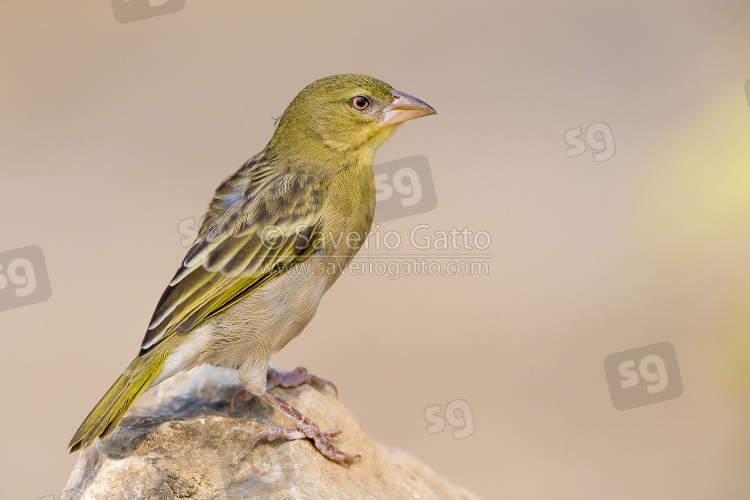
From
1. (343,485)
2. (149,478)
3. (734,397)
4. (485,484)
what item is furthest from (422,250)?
(149,478)

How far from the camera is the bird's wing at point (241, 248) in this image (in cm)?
438

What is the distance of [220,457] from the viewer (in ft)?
14.2

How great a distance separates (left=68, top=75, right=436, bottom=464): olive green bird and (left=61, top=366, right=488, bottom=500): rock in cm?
12

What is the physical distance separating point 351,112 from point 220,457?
203 centimetres

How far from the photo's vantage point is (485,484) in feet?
23.2

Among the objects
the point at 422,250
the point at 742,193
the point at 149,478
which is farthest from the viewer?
the point at 742,193

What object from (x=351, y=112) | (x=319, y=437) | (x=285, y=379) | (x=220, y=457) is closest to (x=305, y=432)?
(x=319, y=437)

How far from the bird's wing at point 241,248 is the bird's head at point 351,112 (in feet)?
1.05

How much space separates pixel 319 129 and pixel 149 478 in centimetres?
211

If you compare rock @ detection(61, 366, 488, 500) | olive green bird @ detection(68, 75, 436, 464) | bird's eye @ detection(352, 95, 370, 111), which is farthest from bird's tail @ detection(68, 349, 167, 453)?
bird's eye @ detection(352, 95, 370, 111)

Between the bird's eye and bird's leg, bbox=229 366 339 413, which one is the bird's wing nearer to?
the bird's eye

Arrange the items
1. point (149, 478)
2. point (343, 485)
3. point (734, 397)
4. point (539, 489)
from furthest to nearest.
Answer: point (734, 397) < point (539, 489) < point (343, 485) < point (149, 478)

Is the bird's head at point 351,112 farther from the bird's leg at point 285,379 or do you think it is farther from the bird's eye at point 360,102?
the bird's leg at point 285,379

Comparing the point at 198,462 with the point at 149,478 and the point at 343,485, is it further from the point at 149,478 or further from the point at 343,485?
the point at 343,485
